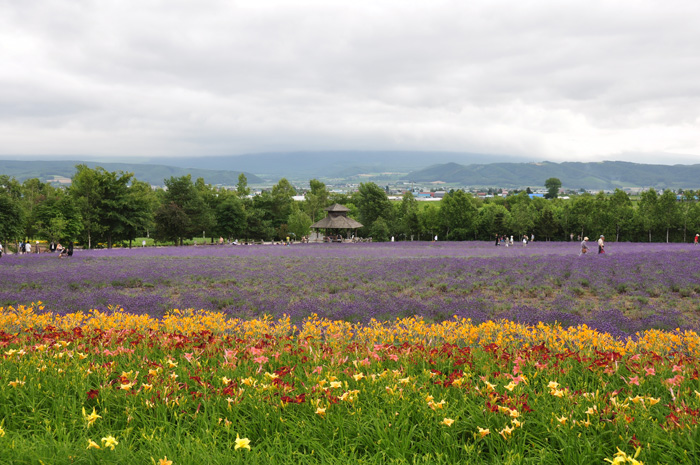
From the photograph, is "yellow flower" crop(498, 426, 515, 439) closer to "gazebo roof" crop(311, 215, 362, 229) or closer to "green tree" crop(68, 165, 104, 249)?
"gazebo roof" crop(311, 215, 362, 229)

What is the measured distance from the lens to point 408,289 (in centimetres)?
1462

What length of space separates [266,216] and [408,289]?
73.3 m

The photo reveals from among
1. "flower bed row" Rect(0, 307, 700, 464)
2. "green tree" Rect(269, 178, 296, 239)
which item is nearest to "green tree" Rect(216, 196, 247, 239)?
"green tree" Rect(269, 178, 296, 239)

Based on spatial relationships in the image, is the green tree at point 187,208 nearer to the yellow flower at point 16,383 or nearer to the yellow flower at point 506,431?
the yellow flower at point 16,383

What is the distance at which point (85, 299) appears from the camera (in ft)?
40.5

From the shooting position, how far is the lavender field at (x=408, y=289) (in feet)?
37.0

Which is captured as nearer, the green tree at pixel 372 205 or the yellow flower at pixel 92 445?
the yellow flower at pixel 92 445

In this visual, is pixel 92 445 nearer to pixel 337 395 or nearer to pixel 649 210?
pixel 337 395

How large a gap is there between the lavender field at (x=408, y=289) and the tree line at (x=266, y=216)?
35672 mm

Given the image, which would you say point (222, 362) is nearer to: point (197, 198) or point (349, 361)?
point (349, 361)

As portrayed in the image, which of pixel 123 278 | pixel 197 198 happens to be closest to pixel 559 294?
pixel 123 278

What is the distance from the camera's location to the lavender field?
1127 cm

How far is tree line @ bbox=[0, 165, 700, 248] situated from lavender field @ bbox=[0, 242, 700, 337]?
35.7 metres

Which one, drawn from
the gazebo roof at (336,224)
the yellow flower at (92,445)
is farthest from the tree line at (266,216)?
the yellow flower at (92,445)
